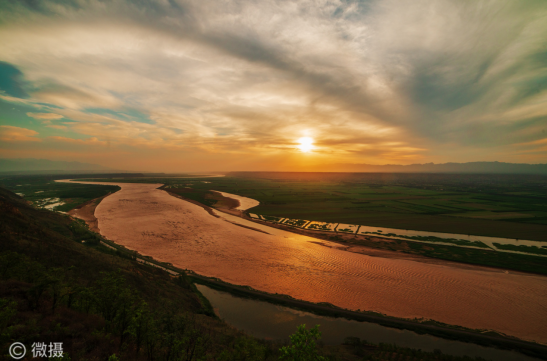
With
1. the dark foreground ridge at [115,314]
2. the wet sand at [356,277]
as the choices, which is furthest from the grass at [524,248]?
the dark foreground ridge at [115,314]

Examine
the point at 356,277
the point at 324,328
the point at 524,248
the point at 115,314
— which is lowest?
the point at 324,328

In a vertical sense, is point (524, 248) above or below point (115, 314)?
below

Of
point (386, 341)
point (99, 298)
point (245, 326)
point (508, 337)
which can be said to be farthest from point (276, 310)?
point (508, 337)

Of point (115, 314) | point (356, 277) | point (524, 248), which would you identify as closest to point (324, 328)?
point (356, 277)

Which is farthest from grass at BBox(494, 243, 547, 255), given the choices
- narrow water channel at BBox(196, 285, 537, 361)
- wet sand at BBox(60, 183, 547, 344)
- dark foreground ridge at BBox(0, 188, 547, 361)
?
narrow water channel at BBox(196, 285, 537, 361)

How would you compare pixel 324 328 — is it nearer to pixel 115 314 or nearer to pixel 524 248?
pixel 115 314

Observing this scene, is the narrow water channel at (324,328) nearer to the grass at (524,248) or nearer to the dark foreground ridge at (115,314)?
the dark foreground ridge at (115,314)

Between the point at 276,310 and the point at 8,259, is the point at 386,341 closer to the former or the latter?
the point at 276,310
